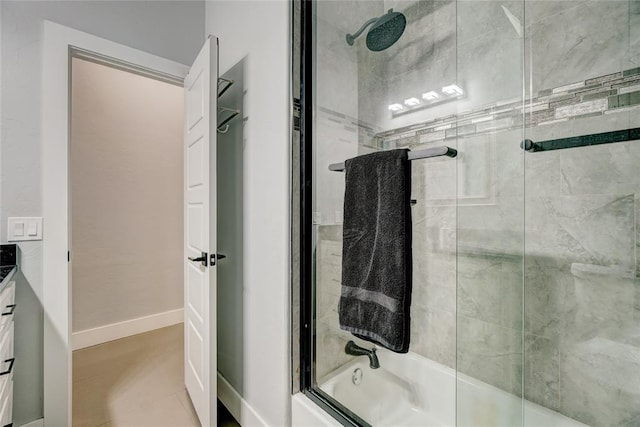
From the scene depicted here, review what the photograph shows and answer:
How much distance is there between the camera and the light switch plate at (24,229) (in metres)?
→ 1.52

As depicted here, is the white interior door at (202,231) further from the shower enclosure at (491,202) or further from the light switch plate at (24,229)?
the light switch plate at (24,229)

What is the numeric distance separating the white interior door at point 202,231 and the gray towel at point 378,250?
0.67 metres

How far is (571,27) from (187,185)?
2.06m

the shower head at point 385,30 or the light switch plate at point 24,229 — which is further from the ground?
the shower head at point 385,30

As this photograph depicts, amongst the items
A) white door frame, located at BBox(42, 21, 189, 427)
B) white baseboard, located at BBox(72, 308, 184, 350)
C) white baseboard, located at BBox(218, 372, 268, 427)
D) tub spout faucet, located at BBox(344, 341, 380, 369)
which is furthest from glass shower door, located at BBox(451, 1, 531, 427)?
white baseboard, located at BBox(72, 308, 184, 350)

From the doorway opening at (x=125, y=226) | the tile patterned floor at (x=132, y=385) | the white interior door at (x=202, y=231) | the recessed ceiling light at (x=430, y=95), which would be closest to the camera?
the recessed ceiling light at (x=430, y=95)

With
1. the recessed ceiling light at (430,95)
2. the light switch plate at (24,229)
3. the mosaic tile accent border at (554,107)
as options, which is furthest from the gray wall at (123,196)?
the mosaic tile accent border at (554,107)

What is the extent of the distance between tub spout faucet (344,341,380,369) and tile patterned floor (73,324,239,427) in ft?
2.93

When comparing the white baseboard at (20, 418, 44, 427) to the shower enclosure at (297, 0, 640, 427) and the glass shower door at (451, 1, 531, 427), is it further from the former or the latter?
the glass shower door at (451, 1, 531, 427)

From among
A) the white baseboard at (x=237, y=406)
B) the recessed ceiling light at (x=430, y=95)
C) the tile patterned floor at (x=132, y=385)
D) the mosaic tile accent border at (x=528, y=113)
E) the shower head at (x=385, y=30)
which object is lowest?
the tile patterned floor at (x=132, y=385)

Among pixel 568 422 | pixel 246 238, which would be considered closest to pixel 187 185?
pixel 246 238

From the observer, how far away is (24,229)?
155 centimetres

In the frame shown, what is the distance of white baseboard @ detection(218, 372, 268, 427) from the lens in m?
1.59

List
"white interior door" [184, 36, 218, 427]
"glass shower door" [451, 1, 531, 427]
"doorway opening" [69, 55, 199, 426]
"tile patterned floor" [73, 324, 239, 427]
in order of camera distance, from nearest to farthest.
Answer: "glass shower door" [451, 1, 531, 427] < "white interior door" [184, 36, 218, 427] < "tile patterned floor" [73, 324, 239, 427] < "doorway opening" [69, 55, 199, 426]
